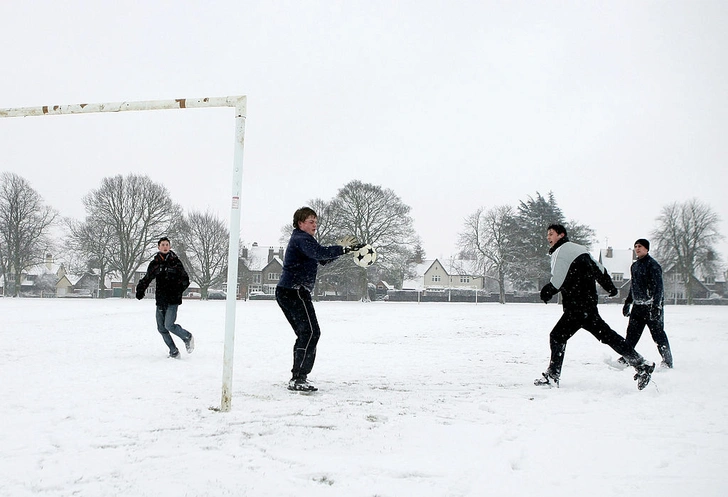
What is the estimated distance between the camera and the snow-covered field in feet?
9.64

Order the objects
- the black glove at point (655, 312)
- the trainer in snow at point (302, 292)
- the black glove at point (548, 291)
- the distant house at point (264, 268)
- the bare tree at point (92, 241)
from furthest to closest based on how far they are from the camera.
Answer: the distant house at point (264, 268)
the bare tree at point (92, 241)
the black glove at point (655, 312)
the black glove at point (548, 291)
the trainer in snow at point (302, 292)

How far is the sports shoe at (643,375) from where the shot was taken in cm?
571

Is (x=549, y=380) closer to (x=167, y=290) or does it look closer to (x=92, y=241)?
(x=167, y=290)

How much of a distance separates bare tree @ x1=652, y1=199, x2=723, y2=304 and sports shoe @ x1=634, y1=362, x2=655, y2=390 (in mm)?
64045

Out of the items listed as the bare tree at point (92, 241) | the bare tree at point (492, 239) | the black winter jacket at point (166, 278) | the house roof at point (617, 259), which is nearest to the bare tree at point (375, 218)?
the bare tree at point (492, 239)

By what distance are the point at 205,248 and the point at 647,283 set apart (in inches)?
2329

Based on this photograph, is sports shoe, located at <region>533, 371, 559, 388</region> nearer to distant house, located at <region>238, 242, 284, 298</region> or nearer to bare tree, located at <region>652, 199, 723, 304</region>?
bare tree, located at <region>652, 199, 723, 304</region>

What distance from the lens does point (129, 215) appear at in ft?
177

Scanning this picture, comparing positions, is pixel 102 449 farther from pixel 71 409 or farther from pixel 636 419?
pixel 636 419

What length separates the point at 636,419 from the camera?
442 cm

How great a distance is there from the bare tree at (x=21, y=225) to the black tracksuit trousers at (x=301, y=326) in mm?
60721

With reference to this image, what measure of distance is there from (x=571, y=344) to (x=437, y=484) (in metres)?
9.54

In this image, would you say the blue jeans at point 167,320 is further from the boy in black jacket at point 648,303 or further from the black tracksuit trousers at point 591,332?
the boy in black jacket at point 648,303

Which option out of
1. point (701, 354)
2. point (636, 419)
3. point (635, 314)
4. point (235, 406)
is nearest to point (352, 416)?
point (235, 406)
